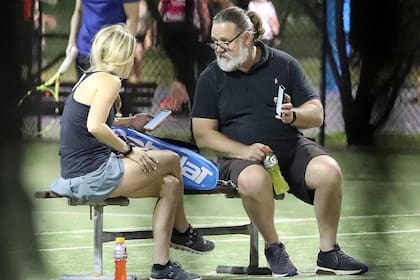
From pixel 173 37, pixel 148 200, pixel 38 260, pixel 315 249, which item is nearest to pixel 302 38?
pixel 173 37

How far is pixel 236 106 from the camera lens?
4.56 metres

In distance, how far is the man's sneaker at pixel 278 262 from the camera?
4.41 meters

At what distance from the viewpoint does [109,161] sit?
407 cm

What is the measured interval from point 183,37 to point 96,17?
11 centimetres

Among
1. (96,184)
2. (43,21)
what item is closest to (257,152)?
(96,184)

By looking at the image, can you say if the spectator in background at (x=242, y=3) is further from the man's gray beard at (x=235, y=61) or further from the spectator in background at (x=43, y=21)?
the man's gray beard at (x=235, y=61)

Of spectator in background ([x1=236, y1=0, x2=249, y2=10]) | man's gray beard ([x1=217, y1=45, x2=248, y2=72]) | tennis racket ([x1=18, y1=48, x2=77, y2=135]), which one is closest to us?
tennis racket ([x1=18, y1=48, x2=77, y2=135])

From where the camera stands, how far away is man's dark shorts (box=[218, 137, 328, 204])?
4.51 meters

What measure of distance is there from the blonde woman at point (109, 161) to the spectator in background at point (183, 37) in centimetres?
262

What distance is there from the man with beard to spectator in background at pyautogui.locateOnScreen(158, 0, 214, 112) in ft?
9.90

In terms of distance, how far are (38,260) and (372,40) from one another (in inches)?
14.3

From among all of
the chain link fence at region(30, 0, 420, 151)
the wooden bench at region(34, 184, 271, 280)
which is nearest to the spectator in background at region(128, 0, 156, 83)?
the chain link fence at region(30, 0, 420, 151)

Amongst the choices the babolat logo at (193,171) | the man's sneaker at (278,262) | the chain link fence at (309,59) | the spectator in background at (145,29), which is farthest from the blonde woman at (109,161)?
the spectator in background at (145,29)

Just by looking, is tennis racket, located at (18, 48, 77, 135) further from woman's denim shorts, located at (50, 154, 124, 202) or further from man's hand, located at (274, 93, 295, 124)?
man's hand, located at (274, 93, 295, 124)
